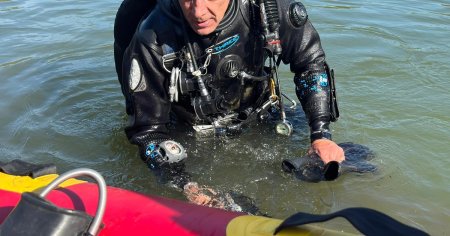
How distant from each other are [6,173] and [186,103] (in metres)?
1.15

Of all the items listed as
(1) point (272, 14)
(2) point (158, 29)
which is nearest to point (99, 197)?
(2) point (158, 29)

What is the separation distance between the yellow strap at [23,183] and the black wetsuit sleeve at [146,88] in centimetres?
73

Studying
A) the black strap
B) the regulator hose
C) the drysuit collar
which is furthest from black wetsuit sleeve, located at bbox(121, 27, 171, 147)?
the black strap

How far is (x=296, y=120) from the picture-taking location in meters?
3.42

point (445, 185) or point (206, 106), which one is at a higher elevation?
point (206, 106)

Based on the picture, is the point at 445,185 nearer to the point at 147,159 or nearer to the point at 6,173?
the point at 147,159

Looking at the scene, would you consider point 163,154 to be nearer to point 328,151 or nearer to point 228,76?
point 228,76

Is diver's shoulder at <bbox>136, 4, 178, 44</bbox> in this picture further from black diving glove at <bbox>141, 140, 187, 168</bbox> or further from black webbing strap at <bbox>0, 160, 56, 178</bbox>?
black webbing strap at <bbox>0, 160, 56, 178</bbox>

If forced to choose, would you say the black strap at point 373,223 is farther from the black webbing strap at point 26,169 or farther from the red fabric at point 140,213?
the black webbing strap at point 26,169

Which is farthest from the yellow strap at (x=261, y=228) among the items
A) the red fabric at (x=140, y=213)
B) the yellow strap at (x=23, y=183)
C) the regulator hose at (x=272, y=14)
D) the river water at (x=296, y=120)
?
the regulator hose at (x=272, y=14)

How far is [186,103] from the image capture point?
2.90m

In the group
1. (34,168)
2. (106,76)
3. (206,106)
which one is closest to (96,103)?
(106,76)

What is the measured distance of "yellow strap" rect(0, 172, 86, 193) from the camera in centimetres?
189

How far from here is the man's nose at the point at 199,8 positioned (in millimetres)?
2326
